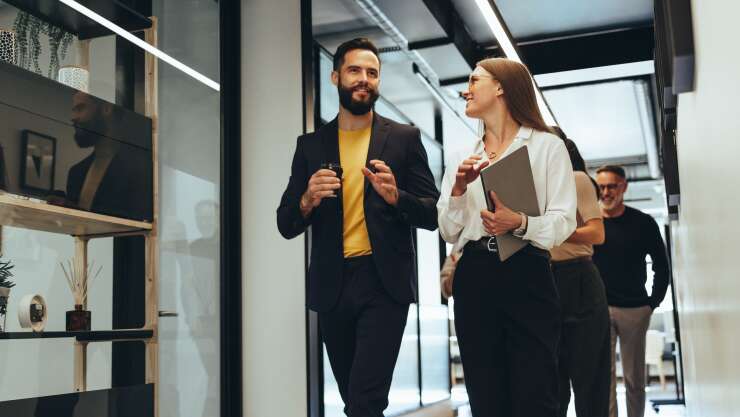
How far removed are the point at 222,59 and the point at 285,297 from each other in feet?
4.10

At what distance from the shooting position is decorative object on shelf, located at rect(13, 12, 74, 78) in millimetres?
2699

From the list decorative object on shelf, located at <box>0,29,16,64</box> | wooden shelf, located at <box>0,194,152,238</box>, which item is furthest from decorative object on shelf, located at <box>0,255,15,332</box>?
decorative object on shelf, located at <box>0,29,16,64</box>

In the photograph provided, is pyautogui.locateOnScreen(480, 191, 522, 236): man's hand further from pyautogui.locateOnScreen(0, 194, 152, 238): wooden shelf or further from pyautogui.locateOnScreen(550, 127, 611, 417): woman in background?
pyautogui.locateOnScreen(0, 194, 152, 238): wooden shelf

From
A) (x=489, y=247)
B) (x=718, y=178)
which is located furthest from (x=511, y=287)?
(x=718, y=178)

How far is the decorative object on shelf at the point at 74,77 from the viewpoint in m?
2.87

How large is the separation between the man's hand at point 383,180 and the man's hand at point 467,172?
0.31 meters

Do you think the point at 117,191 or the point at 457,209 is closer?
the point at 457,209

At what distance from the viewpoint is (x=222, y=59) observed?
418 cm

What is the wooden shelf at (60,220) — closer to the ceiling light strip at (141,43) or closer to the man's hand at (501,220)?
the ceiling light strip at (141,43)

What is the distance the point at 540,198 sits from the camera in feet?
7.46

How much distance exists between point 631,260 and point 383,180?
250 centimetres

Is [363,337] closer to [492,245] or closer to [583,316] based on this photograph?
[492,245]

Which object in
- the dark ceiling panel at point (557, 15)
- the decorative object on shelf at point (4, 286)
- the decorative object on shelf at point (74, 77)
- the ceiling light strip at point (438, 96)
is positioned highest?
the dark ceiling panel at point (557, 15)

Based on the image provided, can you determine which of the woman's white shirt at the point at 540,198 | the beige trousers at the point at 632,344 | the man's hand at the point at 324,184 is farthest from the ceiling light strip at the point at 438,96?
the woman's white shirt at the point at 540,198
